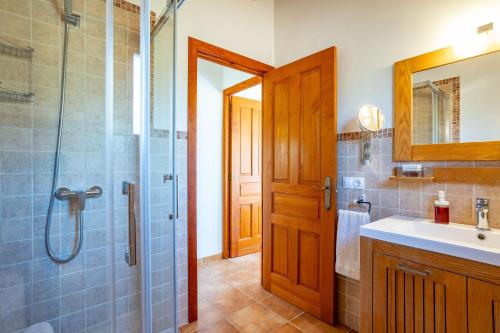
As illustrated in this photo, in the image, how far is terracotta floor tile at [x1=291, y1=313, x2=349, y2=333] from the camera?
1768 mm

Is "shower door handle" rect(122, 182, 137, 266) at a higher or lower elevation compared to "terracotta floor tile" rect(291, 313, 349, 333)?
higher

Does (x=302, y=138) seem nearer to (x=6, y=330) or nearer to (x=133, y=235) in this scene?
(x=133, y=235)

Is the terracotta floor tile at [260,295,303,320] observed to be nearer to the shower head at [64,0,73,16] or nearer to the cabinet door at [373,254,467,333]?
the cabinet door at [373,254,467,333]

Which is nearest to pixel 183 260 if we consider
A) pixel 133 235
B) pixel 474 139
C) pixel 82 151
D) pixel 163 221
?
pixel 163 221

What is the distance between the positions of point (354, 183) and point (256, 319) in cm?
129

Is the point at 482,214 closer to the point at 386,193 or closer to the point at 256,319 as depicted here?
the point at 386,193

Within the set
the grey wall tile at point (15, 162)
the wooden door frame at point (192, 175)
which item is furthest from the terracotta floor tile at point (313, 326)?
the grey wall tile at point (15, 162)

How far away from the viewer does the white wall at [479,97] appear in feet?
4.13

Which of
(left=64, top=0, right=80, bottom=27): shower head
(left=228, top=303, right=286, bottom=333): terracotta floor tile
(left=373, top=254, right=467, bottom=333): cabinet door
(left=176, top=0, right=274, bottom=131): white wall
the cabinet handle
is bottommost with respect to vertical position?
(left=228, top=303, right=286, bottom=333): terracotta floor tile

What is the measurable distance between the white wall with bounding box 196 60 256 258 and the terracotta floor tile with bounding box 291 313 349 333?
4.83ft

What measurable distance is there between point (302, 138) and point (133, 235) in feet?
4.75

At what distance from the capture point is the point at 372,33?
1716 mm

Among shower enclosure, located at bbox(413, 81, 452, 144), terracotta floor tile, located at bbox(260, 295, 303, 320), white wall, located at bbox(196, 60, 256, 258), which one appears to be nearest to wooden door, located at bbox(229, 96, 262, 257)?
white wall, located at bbox(196, 60, 256, 258)

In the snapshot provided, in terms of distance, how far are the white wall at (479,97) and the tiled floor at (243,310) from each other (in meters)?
1.55
